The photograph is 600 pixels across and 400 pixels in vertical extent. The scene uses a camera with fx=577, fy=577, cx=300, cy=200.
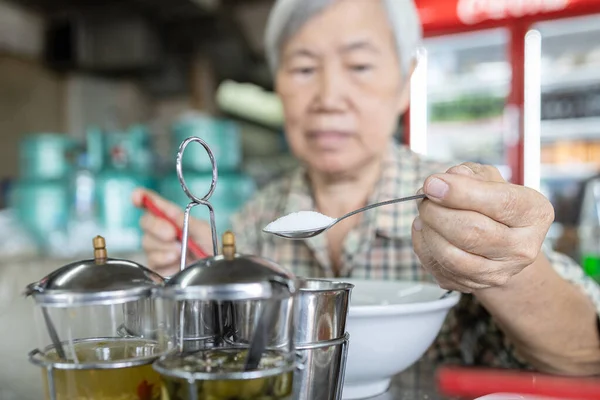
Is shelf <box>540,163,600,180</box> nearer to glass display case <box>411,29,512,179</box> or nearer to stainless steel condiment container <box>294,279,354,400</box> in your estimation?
glass display case <box>411,29,512,179</box>

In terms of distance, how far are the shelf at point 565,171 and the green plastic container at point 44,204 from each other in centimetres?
219

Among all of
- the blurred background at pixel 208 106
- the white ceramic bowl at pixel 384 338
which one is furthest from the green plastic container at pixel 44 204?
the white ceramic bowl at pixel 384 338

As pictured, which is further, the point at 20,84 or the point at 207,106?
the point at 207,106

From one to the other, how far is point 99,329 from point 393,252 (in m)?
0.75

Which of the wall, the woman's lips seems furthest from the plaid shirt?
the wall

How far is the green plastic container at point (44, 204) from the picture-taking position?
2.02 m

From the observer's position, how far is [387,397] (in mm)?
667

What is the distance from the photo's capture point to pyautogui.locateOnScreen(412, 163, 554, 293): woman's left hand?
522 mm

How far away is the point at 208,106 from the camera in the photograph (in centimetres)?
288

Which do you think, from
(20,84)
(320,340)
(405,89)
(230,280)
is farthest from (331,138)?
(20,84)

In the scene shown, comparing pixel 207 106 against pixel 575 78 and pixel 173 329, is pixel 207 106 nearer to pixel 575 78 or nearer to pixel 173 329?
pixel 575 78

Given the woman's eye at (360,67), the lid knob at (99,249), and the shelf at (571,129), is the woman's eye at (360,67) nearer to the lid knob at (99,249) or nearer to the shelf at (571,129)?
the lid knob at (99,249)

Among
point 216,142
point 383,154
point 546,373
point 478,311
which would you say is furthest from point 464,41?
point 546,373

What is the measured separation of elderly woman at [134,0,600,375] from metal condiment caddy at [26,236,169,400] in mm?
438
